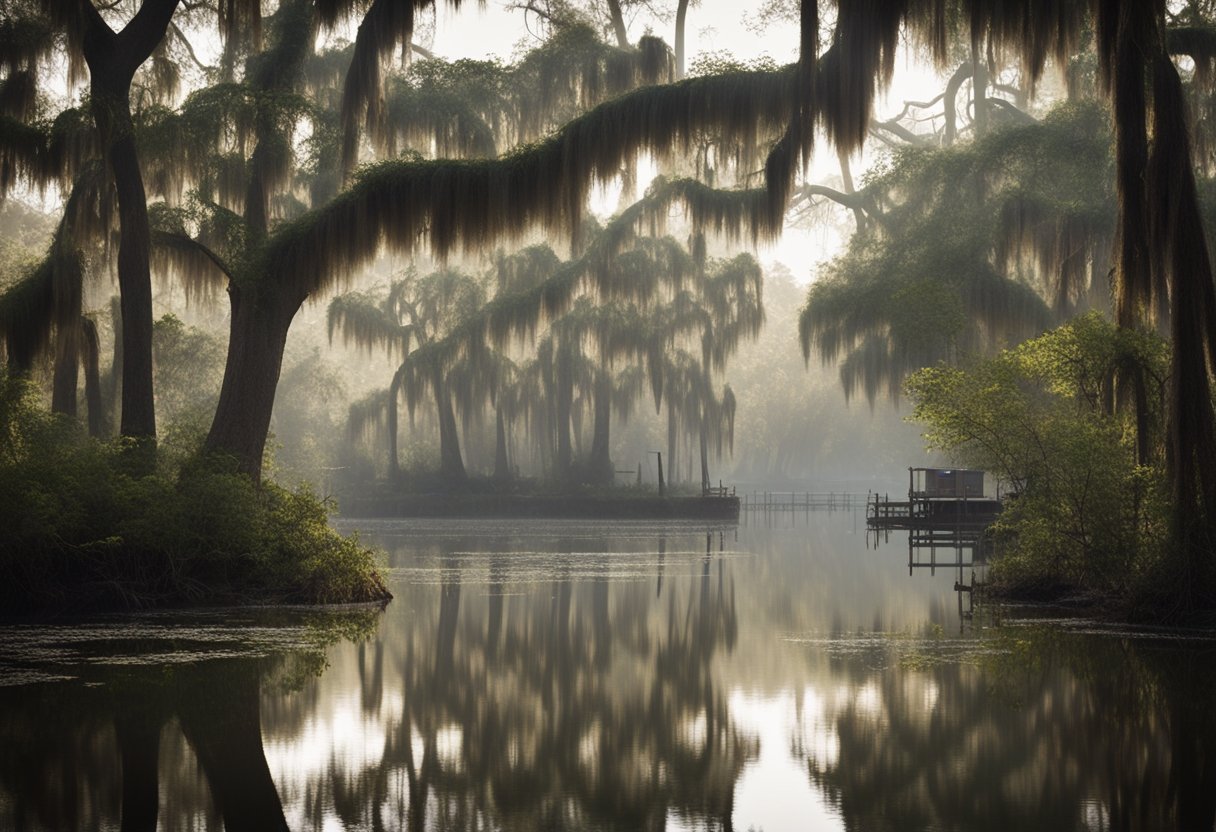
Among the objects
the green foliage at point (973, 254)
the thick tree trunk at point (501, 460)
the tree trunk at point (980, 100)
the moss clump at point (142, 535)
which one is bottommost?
the moss clump at point (142, 535)

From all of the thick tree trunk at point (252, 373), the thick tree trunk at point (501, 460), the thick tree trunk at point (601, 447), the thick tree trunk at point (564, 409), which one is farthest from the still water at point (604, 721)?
the thick tree trunk at point (501, 460)

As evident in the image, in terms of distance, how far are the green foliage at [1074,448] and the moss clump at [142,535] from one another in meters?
9.73

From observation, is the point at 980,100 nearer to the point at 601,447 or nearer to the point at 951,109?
Result: the point at 951,109

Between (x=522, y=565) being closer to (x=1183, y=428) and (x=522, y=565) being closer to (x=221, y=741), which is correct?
(x=1183, y=428)

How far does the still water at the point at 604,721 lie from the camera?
28.6 feet

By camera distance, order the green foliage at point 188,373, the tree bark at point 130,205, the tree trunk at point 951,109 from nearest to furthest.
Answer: the tree bark at point 130,205 → the green foliage at point 188,373 → the tree trunk at point 951,109

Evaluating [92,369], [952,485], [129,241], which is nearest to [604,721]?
[129,241]

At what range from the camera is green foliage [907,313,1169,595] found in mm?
20214

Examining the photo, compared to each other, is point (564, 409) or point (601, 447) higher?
point (564, 409)

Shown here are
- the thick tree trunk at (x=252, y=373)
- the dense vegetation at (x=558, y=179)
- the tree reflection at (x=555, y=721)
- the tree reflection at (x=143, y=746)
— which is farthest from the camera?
the thick tree trunk at (x=252, y=373)

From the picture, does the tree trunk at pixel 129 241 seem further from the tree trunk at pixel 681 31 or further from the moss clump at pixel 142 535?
the tree trunk at pixel 681 31

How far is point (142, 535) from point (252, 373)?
4702 millimetres

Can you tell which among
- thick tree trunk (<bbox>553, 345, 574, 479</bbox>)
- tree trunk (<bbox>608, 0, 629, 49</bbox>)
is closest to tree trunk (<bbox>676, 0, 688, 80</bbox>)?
tree trunk (<bbox>608, 0, 629, 49</bbox>)

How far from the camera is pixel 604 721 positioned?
1192 cm
